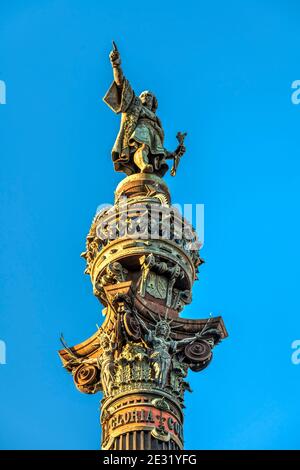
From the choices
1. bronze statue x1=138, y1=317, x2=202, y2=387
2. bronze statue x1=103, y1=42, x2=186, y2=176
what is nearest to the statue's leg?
bronze statue x1=103, y1=42, x2=186, y2=176

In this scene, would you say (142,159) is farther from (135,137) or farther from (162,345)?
(162,345)

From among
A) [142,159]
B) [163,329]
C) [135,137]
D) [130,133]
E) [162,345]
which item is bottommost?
[162,345]

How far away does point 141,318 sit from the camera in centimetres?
3550

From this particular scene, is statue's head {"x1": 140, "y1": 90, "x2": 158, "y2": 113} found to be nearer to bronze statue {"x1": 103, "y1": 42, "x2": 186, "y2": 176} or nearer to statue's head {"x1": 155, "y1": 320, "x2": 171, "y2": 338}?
bronze statue {"x1": 103, "y1": 42, "x2": 186, "y2": 176}

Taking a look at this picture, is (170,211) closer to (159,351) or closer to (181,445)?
(159,351)

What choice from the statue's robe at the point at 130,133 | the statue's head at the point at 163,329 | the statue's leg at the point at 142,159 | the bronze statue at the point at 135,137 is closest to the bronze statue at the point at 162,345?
the statue's head at the point at 163,329

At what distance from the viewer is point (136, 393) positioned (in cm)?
3375

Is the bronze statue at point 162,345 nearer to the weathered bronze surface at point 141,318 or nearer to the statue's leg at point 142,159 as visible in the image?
the weathered bronze surface at point 141,318

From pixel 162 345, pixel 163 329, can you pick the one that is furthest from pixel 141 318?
pixel 162 345

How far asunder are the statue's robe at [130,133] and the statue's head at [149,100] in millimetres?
896

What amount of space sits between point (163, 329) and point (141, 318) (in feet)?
2.39

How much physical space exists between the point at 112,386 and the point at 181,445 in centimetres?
263

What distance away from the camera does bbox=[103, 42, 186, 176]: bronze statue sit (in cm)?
4288
